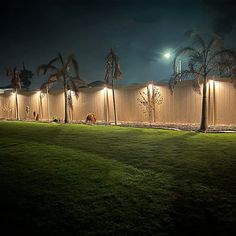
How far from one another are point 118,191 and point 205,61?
38.5 ft

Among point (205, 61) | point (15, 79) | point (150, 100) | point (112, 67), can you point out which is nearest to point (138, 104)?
point (150, 100)

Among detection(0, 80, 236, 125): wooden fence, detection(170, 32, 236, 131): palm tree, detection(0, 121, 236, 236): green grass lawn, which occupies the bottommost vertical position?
detection(0, 121, 236, 236): green grass lawn

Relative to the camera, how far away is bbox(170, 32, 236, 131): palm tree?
14.9 m

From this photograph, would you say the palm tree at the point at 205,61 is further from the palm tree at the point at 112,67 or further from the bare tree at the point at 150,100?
the palm tree at the point at 112,67

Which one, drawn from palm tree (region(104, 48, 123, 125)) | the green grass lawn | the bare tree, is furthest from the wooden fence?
the green grass lawn

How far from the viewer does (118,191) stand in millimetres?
A: 5469

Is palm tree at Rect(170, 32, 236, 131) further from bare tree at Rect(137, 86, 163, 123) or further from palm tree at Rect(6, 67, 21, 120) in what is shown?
palm tree at Rect(6, 67, 21, 120)

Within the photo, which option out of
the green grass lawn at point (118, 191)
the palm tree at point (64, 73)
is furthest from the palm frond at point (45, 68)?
the green grass lawn at point (118, 191)

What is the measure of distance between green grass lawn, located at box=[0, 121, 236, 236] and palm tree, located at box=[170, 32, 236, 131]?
693 centimetres

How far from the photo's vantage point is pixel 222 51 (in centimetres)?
1497

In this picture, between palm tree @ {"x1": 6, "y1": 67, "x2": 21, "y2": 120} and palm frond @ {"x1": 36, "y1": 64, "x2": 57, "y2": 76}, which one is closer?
palm frond @ {"x1": 36, "y1": 64, "x2": 57, "y2": 76}

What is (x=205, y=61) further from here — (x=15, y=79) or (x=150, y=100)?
(x=15, y=79)

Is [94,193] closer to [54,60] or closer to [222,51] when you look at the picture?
[222,51]

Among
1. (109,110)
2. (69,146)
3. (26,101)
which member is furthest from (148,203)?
(26,101)
